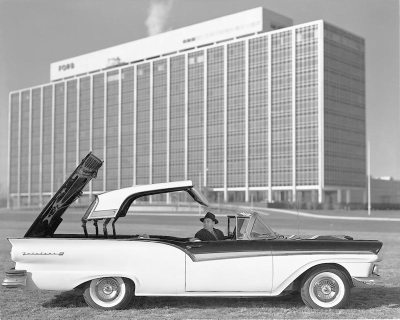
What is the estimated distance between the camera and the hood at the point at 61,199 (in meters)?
8.48

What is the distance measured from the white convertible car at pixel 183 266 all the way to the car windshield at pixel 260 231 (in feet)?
0.76

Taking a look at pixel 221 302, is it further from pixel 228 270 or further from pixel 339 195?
pixel 339 195

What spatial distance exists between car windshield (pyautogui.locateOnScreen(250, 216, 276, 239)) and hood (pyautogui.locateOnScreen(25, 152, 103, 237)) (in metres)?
2.57

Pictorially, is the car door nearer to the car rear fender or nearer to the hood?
the car rear fender

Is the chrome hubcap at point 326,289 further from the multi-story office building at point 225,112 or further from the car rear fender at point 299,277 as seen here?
the multi-story office building at point 225,112

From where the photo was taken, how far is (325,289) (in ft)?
26.2

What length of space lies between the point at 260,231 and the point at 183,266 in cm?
124

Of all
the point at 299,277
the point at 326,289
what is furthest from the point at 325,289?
the point at 299,277

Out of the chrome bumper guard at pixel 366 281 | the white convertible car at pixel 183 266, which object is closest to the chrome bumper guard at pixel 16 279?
the white convertible car at pixel 183 266

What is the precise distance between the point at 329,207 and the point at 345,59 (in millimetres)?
34361

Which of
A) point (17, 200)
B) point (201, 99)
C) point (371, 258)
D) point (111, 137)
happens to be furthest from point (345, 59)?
point (371, 258)

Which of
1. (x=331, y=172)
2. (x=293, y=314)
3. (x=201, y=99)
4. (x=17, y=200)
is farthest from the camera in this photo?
(x=17, y=200)

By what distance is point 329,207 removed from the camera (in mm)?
94312

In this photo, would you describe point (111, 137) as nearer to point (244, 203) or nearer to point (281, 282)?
point (244, 203)
